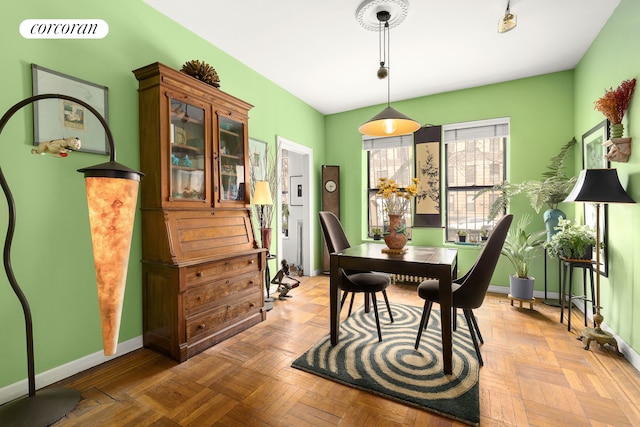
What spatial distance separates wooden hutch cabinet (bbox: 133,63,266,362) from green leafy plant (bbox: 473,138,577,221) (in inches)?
127

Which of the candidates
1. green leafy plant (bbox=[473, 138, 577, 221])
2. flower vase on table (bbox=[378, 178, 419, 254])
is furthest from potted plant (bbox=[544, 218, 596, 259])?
flower vase on table (bbox=[378, 178, 419, 254])

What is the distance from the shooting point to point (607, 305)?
104 inches

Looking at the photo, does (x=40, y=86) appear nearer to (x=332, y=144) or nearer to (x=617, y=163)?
(x=332, y=144)

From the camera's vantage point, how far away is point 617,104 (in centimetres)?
230

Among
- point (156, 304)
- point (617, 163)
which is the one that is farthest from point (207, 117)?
point (617, 163)

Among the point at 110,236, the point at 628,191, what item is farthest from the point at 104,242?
the point at 628,191

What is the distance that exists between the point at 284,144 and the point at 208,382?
3176 mm

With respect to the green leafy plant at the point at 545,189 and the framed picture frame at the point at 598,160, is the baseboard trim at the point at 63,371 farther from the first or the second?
the green leafy plant at the point at 545,189

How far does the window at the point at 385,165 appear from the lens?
186 inches

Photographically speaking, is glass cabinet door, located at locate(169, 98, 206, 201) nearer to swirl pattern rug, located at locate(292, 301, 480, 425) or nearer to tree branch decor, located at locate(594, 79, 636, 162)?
swirl pattern rug, located at locate(292, 301, 480, 425)

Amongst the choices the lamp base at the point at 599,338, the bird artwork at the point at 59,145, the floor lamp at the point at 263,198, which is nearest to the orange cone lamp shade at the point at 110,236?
the bird artwork at the point at 59,145

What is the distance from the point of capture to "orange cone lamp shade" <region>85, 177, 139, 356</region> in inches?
57.5

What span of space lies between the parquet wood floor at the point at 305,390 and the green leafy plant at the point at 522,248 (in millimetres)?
958

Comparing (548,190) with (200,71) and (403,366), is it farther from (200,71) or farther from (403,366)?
(200,71)
